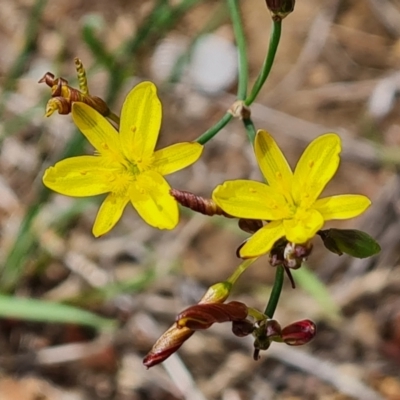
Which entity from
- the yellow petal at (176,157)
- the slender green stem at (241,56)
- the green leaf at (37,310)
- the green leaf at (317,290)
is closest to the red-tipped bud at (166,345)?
the yellow petal at (176,157)

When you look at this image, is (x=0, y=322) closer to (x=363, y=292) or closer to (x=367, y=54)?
(x=363, y=292)

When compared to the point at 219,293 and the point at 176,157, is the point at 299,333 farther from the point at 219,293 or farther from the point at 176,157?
the point at 176,157

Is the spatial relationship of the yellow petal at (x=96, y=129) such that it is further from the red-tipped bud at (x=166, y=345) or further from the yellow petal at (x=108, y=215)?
the red-tipped bud at (x=166, y=345)

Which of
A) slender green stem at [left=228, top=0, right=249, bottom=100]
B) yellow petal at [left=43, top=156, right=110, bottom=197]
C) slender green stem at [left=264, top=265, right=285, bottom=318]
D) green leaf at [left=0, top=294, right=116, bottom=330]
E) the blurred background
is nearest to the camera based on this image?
slender green stem at [left=264, top=265, right=285, bottom=318]

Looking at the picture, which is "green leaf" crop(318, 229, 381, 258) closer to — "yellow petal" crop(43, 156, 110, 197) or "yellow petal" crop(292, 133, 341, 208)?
"yellow petal" crop(292, 133, 341, 208)

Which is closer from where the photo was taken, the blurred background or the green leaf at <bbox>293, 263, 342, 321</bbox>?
the green leaf at <bbox>293, 263, 342, 321</bbox>

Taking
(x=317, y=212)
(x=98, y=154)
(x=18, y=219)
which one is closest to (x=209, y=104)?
(x=18, y=219)

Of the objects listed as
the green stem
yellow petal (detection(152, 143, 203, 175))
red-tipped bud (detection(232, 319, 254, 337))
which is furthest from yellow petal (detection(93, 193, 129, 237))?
red-tipped bud (detection(232, 319, 254, 337))
